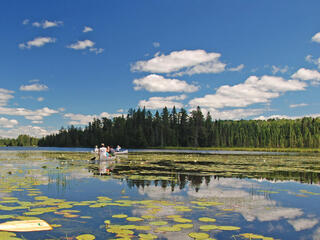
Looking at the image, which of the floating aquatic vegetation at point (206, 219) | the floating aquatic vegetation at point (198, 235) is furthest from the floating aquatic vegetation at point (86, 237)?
the floating aquatic vegetation at point (206, 219)

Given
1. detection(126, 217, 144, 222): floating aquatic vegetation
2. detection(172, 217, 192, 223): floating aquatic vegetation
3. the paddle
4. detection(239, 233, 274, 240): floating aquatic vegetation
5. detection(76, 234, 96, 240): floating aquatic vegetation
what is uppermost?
the paddle

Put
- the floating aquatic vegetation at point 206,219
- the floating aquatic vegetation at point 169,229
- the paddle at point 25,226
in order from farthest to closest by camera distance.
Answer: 1. the floating aquatic vegetation at point 206,219
2. the floating aquatic vegetation at point 169,229
3. the paddle at point 25,226

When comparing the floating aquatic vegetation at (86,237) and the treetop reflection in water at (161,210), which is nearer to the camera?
the floating aquatic vegetation at (86,237)

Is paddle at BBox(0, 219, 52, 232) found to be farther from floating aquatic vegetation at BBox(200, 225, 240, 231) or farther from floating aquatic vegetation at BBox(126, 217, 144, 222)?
floating aquatic vegetation at BBox(200, 225, 240, 231)

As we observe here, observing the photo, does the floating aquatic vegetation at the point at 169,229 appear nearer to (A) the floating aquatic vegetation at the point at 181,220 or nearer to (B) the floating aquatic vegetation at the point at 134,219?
(A) the floating aquatic vegetation at the point at 181,220

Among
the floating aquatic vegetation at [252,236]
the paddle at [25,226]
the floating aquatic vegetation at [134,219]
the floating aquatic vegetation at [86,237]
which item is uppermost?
the paddle at [25,226]

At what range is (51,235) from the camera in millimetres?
5934

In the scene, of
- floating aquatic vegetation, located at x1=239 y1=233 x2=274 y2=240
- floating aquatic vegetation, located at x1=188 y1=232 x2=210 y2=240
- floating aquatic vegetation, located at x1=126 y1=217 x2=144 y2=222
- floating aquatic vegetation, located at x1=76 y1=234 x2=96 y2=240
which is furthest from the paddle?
floating aquatic vegetation, located at x1=239 y1=233 x2=274 y2=240

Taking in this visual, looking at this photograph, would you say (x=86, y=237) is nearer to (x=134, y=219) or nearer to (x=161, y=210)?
(x=134, y=219)

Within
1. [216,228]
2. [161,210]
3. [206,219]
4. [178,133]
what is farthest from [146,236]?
[178,133]

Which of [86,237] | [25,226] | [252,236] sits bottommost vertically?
[252,236]

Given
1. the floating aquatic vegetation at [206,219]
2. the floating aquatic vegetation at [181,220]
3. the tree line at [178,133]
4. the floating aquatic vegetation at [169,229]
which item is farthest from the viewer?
the tree line at [178,133]

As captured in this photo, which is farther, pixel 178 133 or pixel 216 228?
pixel 178 133

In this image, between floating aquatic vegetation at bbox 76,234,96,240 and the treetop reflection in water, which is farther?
the treetop reflection in water
